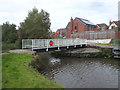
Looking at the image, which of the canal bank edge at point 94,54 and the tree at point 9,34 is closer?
the canal bank edge at point 94,54

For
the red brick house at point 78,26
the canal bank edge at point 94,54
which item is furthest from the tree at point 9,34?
the red brick house at point 78,26

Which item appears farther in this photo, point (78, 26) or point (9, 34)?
point (78, 26)

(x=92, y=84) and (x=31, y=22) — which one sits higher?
(x=31, y=22)

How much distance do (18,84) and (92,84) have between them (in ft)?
16.4

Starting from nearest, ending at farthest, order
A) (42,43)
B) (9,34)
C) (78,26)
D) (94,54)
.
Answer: (42,43) < (94,54) < (9,34) < (78,26)

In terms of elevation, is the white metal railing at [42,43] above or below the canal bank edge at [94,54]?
above

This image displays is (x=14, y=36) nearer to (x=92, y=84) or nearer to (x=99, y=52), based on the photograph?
(x=99, y=52)

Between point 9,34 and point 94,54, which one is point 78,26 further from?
point 9,34

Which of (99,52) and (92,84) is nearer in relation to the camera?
(92,84)

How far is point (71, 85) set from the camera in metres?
7.76

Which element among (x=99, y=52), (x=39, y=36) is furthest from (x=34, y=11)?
(x=99, y=52)

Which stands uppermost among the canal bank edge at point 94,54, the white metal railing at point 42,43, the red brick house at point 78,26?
the red brick house at point 78,26

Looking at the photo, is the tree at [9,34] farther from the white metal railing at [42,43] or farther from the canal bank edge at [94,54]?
the canal bank edge at [94,54]

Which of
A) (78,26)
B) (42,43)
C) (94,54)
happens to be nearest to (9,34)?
(42,43)
